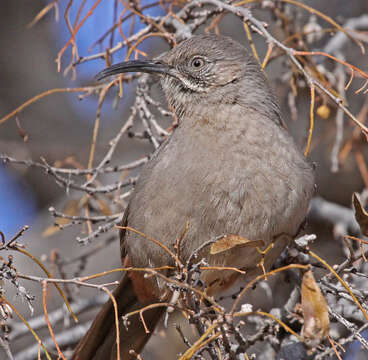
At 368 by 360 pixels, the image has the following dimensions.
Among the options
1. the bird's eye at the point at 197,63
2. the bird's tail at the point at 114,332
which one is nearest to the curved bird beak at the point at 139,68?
the bird's eye at the point at 197,63

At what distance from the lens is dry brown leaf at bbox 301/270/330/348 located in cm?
246

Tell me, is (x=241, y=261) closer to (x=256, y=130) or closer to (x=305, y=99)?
(x=256, y=130)

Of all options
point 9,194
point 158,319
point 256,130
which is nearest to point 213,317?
point 256,130

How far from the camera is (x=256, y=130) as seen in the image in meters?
3.64

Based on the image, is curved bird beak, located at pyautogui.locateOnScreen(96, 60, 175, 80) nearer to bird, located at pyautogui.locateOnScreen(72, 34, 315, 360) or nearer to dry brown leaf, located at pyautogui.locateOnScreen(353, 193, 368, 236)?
bird, located at pyautogui.locateOnScreen(72, 34, 315, 360)

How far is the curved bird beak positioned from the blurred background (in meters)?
1.18

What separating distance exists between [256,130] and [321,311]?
4.57ft

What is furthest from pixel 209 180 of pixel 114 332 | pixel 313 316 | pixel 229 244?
pixel 114 332

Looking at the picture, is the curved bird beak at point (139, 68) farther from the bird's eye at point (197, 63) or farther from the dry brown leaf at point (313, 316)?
the dry brown leaf at point (313, 316)

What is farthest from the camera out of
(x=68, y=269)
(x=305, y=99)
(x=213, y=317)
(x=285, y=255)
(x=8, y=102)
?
(x=8, y=102)

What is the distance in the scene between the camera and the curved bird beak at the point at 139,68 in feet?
12.5

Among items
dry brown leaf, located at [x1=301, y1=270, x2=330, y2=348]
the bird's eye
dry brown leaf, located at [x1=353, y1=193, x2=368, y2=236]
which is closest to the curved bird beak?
the bird's eye

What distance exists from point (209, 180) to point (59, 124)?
16.3ft

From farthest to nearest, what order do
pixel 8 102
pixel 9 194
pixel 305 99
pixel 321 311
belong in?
1. pixel 8 102
2. pixel 9 194
3. pixel 305 99
4. pixel 321 311
